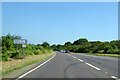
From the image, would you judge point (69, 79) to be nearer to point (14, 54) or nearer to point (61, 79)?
point (61, 79)

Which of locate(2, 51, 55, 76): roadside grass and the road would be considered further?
locate(2, 51, 55, 76): roadside grass

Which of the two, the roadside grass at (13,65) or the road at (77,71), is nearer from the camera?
the road at (77,71)

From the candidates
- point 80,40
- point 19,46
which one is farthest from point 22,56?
point 80,40

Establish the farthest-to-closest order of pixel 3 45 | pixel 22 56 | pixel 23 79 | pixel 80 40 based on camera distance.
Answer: pixel 80 40
pixel 22 56
pixel 3 45
pixel 23 79

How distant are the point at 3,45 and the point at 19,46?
6544 mm

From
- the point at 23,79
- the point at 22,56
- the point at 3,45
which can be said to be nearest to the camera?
the point at 23,79

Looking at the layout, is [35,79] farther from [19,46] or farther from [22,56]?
[19,46]

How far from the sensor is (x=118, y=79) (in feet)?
27.1

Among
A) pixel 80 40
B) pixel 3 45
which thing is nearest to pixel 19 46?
pixel 3 45

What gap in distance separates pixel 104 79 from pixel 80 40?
19215cm

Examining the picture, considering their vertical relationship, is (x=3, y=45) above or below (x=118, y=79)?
above

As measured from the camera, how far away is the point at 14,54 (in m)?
23.7

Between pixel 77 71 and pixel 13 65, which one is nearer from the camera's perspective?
pixel 77 71

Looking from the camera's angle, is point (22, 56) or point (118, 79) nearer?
point (118, 79)
